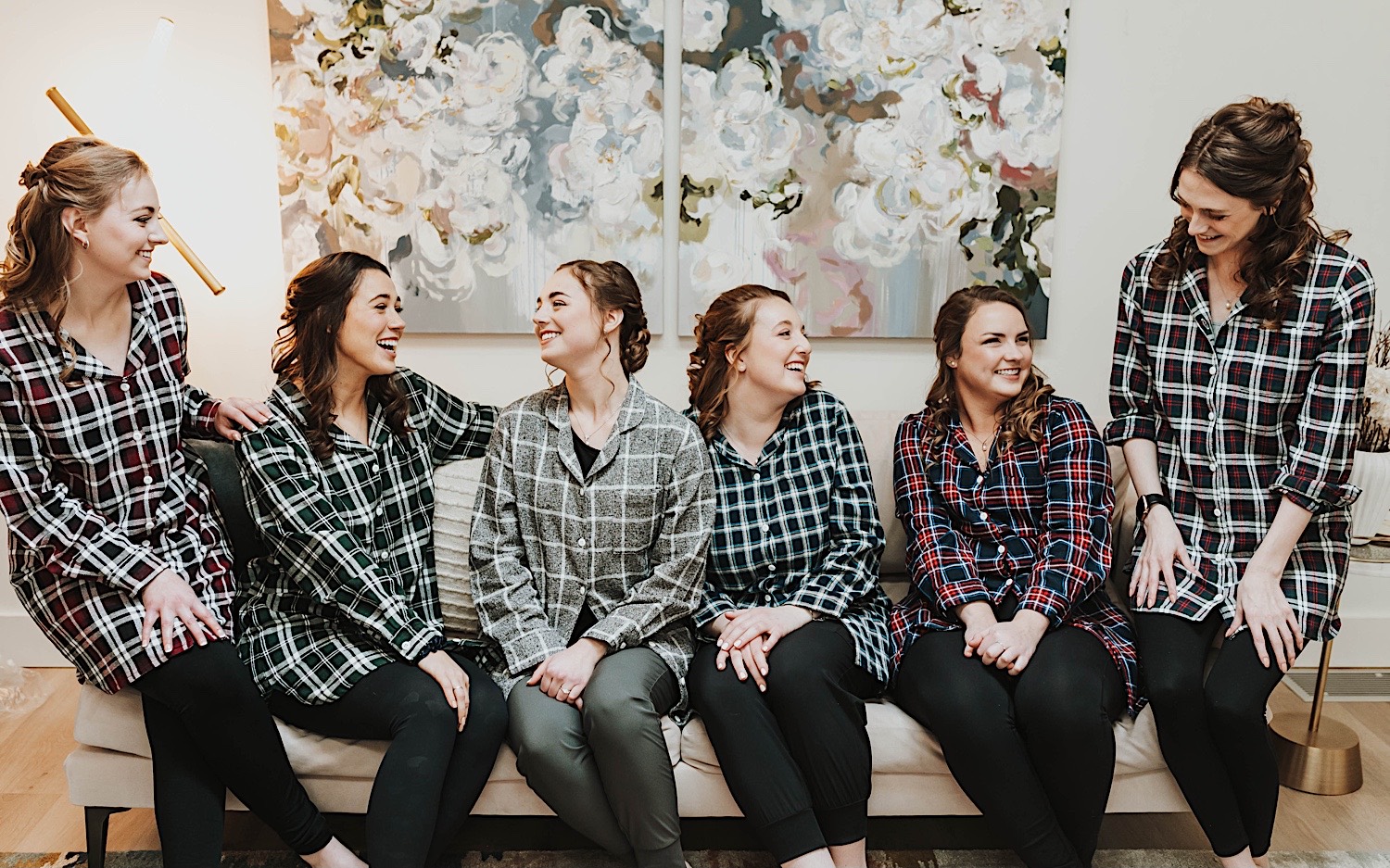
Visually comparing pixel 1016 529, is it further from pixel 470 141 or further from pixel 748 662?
pixel 470 141

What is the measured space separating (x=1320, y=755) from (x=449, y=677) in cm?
186

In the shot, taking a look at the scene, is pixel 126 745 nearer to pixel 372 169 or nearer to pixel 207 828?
pixel 207 828

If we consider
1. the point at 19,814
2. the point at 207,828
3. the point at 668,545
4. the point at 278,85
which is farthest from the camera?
the point at 278,85

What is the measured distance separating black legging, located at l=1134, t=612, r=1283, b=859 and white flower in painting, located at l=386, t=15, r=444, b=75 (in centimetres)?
210

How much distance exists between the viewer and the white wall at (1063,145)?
2420mm

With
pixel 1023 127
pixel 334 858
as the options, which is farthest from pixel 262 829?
pixel 1023 127

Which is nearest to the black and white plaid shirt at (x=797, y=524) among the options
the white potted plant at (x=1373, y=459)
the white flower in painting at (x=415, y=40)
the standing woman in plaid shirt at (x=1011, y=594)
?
the standing woman in plaid shirt at (x=1011, y=594)

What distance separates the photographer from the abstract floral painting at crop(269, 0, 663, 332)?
2371 mm

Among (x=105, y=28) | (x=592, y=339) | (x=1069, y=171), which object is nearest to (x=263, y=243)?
(x=105, y=28)

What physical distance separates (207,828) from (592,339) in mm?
1078

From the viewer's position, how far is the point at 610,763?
1635mm

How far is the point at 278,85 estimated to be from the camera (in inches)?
94.5

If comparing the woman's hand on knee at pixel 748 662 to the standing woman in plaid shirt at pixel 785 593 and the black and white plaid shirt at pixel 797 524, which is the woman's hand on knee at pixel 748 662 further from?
the black and white plaid shirt at pixel 797 524

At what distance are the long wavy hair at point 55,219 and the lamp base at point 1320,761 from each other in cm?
257
